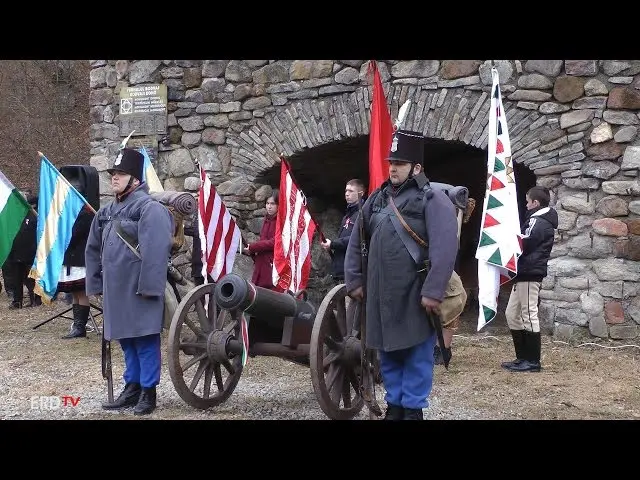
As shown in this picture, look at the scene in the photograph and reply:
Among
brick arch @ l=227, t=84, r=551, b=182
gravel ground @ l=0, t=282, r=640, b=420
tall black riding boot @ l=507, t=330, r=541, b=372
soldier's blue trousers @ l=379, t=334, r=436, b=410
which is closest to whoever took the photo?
soldier's blue trousers @ l=379, t=334, r=436, b=410

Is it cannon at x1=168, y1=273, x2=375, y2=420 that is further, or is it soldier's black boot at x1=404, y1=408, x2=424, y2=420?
cannon at x1=168, y1=273, x2=375, y2=420

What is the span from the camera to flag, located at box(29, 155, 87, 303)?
705 centimetres

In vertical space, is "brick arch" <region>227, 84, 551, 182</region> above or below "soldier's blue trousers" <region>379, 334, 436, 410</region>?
above

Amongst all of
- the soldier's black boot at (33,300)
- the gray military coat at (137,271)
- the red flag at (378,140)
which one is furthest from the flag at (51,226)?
the soldier's black boot at (33,300)

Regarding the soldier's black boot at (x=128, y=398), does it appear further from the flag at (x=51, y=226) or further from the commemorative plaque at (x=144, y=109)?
the commemorative plaque at (x=144, y=109)

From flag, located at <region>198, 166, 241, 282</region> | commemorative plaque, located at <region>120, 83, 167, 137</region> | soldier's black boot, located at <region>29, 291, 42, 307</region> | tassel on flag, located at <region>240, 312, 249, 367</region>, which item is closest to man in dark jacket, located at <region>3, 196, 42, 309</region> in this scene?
soldier's black boot, located at <region>29, 291, 42, 307</region>

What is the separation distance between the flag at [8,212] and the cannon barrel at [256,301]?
3.14 m

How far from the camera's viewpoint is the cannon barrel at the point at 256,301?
4824 mm

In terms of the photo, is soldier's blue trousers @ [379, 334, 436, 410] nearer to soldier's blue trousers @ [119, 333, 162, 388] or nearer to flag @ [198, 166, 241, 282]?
soldier's blue trousers @ [119, 333, 162, 388]

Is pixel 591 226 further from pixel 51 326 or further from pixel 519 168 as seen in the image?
pixel 51 326

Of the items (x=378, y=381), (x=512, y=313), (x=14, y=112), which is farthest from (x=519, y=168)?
(x=14, y=112)

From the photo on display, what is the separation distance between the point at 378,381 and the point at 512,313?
1.82m

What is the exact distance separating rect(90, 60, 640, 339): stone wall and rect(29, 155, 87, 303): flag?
2.27m

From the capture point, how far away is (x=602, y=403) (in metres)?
5.56
